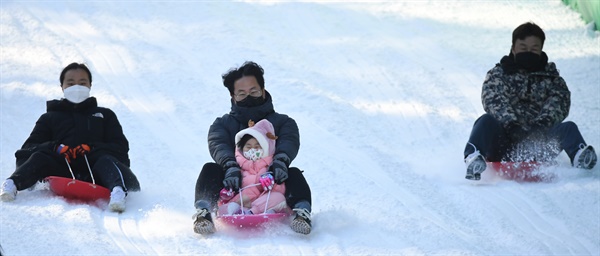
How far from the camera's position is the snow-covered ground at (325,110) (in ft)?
20.2

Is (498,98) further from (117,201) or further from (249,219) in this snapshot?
(117,201)

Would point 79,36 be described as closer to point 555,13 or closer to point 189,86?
point 189,86

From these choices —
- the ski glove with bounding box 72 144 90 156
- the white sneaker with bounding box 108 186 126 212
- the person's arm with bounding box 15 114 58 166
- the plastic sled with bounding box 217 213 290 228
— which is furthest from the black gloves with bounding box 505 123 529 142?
the person's arm with bounding box 15 114 58 166

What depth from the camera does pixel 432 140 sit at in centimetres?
876

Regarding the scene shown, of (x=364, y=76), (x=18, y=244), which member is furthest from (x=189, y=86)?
(x=18, y=244)

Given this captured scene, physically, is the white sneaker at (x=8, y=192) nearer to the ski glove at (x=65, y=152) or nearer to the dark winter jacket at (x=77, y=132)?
the dark winter jacket at (x=77, y=132)

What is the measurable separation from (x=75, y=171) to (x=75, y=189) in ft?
1.10

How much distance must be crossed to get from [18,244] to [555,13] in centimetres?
817

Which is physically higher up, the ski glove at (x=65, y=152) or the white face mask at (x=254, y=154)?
the ski glove at (x=65, y=152)

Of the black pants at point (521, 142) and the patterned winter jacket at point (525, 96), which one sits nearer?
the black pants at point (521, 142)

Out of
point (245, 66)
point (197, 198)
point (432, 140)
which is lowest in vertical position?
point (432, 140)

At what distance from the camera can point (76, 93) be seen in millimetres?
7094

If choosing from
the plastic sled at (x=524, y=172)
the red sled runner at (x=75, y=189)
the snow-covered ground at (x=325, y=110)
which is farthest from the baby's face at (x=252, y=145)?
the plastic sled at (x=524, y=172)

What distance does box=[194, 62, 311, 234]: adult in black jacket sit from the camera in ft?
19.9
